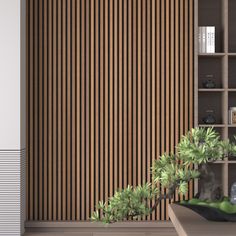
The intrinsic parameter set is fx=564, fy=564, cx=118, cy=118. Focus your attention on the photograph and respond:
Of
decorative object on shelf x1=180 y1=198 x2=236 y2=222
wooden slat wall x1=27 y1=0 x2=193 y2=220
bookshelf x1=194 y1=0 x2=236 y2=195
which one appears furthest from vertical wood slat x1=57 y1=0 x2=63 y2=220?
decorative object on shelf x1=180 y1=198 x2=236 y2=222

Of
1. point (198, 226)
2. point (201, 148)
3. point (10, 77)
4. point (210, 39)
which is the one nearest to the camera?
point (201, 148)

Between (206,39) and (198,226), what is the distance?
12.8 ft

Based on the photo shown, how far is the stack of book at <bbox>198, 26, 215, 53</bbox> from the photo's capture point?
5918 millimetres

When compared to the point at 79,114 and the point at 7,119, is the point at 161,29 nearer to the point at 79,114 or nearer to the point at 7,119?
the point at 79,114

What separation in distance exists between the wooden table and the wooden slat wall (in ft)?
11.4

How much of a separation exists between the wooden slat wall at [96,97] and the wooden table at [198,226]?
3481mm

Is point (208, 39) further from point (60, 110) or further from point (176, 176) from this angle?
point (176, 176)

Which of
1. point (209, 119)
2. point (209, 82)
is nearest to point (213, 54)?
point (209, 82)

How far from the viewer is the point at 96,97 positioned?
242 inches

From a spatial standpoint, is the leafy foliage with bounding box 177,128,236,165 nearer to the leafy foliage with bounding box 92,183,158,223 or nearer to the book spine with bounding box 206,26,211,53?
the leafy foliage with bounding box 92,183,158,223

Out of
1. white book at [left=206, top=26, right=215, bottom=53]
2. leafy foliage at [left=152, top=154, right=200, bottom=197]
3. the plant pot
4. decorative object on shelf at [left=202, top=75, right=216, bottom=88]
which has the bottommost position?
the plant pot

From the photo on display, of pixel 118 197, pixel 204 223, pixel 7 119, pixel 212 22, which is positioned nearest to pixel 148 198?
pixel 118 197

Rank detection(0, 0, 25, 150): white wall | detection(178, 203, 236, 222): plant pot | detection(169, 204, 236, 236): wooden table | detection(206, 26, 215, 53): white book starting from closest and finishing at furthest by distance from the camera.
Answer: detection(169, 204, 236, 236): wooden table, detection(178, 203, 236, 222): plant pot, detection(0, 0, 25, 150): white wall, detection(206, 26, 215, 53): white book

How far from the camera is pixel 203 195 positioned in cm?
253
